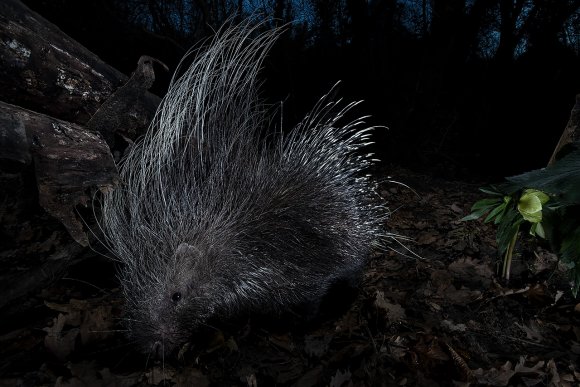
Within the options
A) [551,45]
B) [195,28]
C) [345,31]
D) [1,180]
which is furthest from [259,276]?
[551,45]

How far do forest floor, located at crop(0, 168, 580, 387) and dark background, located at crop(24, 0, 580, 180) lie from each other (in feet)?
13.9

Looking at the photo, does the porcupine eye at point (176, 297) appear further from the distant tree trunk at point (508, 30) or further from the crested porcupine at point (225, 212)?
the distant tree trunk at point (508, 30)

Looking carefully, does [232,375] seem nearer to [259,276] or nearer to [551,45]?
[259,276]

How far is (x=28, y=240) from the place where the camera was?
168 centimetres

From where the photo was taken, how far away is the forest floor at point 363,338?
1.52 meters

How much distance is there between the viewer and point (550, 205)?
1.47 meters

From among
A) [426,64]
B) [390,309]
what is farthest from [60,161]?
[426,64]

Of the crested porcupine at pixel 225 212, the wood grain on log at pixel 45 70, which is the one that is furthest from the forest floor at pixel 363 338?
the wood grain on log at pixel 45 70

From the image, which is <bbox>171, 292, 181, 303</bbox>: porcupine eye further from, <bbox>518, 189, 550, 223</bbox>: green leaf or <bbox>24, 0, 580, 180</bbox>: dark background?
<bbox>24, 0, 580, 180</bbox>: dark background

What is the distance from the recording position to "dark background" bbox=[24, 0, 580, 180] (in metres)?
6.73

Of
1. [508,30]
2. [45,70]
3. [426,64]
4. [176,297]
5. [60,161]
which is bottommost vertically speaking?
[176,297]

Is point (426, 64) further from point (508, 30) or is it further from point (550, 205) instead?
point (550, 205)

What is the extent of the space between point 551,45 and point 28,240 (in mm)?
10363

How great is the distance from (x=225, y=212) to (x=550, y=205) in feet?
5.32
